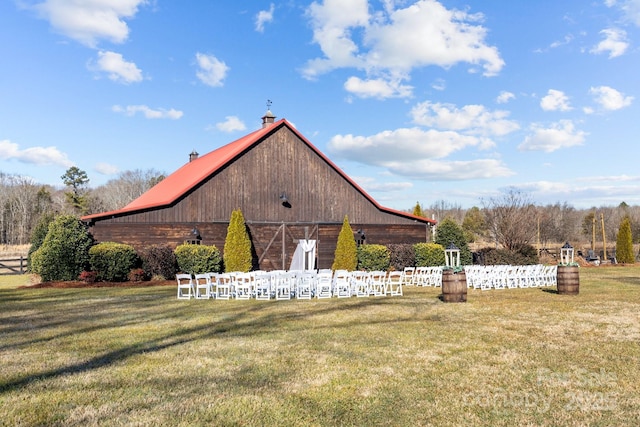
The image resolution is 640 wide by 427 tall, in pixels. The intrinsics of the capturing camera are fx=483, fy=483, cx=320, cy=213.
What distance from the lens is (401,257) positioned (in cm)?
2431

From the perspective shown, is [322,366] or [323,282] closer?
[322,366]

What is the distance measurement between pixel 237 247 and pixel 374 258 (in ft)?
22.0

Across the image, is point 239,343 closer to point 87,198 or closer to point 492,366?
point 492,366

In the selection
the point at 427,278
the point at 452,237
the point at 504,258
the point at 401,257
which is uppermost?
the point at 452,237

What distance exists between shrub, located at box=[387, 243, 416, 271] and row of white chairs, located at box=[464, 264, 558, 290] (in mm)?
6197

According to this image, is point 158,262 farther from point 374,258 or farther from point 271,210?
point 374,258

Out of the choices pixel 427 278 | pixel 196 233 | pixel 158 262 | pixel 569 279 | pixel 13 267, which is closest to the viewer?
pixel 569 279

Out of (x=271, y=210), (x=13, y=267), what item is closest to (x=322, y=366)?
(x=271, y=210)

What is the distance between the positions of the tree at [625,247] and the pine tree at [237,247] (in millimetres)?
25700

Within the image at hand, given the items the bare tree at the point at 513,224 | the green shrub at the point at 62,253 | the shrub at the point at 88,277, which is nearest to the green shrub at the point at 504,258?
the bare tree at the point at 513,224

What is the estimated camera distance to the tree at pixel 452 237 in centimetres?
2608

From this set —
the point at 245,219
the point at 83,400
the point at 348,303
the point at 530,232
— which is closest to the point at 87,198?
the point at 245,219

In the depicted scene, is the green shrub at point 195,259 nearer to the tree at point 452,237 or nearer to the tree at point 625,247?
the tree at point 452,237

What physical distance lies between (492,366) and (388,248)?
18429 mm
